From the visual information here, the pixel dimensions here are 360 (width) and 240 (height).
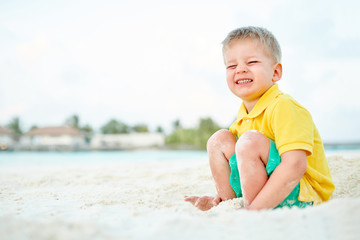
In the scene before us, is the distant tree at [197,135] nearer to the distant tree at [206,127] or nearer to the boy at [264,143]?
the distant tree at [206,127]

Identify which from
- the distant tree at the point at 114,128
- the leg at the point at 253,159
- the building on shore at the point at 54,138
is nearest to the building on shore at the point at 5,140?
the building on shore at the point at 54,138

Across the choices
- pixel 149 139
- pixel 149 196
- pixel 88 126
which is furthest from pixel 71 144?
pixel 149 196

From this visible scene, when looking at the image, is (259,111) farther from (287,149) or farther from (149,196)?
(149,196)

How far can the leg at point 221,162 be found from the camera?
1.81 m

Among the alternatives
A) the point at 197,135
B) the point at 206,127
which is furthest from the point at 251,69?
the point at 197,135

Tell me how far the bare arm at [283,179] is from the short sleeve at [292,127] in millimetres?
38

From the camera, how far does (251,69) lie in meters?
1.73

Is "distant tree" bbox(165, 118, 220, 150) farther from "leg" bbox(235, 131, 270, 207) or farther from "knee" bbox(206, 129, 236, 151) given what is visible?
"leg" bbox(235, 131, 270, 207)

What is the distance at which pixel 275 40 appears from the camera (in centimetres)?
185

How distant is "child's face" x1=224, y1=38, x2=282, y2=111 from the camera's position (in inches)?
68.1

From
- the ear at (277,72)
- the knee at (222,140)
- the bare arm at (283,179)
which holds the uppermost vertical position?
the ear at (277,72)

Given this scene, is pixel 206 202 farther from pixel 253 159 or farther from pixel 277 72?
pixel 277 72

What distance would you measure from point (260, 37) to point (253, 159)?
0.77 m

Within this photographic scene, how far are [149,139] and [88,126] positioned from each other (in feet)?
44.8
